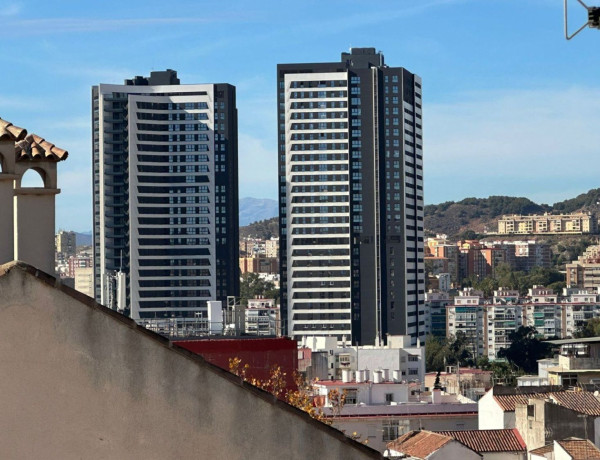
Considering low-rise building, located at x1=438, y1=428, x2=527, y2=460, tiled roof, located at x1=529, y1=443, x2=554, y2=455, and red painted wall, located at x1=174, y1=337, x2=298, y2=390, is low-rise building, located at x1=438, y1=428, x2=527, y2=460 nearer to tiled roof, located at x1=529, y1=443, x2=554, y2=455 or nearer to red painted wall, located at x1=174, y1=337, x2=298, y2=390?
tiled roof, located at x1=529, y1=443, x2=554, y2=455

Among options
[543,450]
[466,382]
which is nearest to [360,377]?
[466,382]

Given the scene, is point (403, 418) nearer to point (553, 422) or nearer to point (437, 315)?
point (553, 422)

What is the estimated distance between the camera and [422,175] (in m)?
143

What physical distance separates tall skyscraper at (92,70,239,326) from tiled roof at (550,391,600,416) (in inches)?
3937

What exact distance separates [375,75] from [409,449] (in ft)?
349

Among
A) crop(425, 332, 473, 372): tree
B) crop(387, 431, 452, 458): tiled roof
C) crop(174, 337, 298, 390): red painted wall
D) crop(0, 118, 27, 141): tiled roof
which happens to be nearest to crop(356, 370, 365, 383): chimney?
crop(387, 431, 452, 458): tiled roof

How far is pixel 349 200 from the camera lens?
440ft

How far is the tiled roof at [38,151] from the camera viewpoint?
23.3 ft

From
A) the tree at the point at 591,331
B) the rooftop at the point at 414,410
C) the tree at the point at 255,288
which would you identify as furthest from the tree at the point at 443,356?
the rooftop at the point at 414,410

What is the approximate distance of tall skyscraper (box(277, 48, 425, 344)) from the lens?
130 meters

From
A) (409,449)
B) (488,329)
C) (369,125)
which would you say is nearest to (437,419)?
(409,449)

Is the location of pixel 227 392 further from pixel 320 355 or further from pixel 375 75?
pixel 375 75

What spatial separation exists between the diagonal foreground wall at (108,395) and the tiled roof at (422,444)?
20.5 metres

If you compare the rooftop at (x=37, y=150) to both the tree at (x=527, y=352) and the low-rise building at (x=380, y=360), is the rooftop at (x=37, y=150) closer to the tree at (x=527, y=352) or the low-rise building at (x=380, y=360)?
the low-rise building at (x=380, y=360)
